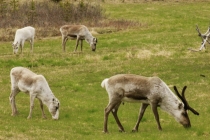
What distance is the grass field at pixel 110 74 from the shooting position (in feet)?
51.7

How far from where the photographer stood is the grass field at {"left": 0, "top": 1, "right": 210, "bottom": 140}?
51.7ft

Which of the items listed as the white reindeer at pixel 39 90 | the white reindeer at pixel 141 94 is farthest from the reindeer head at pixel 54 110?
the white reindeer at pixel 141 94

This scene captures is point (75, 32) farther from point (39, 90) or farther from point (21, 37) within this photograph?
point (39, 90)

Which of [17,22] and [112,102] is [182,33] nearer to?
[17,22]

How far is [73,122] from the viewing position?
17.4 meters

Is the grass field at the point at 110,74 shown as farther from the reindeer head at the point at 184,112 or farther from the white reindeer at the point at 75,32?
the white reindeer at the point at 75,32

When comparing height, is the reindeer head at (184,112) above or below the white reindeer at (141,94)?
below

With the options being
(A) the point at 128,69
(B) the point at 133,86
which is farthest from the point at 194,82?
(B) the point at 133,86

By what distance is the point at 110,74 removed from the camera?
88.7 feet

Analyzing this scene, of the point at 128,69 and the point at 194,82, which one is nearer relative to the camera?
the point at 194,82

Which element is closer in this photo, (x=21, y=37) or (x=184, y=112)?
(x=184, y=112)

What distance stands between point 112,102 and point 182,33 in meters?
29.5

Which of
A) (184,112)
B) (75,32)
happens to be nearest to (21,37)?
(75,32)

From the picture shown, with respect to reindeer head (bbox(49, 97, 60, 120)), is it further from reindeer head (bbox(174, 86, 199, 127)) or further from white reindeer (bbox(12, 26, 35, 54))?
white reindeer (bbox(12, 26, 35, 54))
